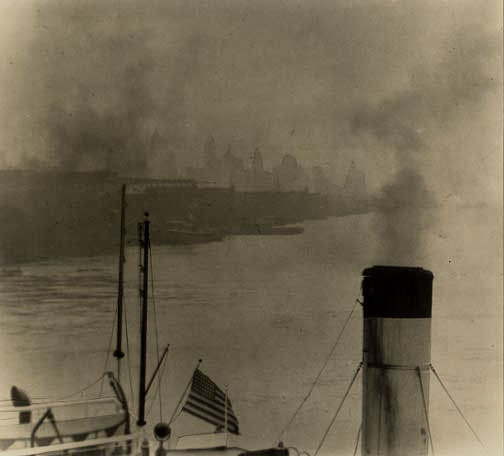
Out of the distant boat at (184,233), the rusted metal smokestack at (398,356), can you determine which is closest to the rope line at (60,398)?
the distant boat at (184,233)

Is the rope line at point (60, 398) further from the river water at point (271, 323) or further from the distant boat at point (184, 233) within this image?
the distant boat at point (184, 233)

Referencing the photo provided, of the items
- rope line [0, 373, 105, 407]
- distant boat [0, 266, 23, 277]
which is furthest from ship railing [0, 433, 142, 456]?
distant boat [0, 266, 23, 277]

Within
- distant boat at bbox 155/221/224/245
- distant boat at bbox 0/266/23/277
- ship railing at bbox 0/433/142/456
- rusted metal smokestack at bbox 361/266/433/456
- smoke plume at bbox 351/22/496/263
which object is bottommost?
ship railing at bbox 0/433/142/456

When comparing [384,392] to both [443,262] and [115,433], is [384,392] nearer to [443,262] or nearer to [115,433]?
[443,262]

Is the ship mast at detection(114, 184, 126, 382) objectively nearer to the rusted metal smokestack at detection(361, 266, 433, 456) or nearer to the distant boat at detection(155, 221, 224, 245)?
the distant boat at detection(155, 221, 224, 245)

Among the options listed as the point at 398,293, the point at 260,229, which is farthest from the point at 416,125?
the point at 398,293
